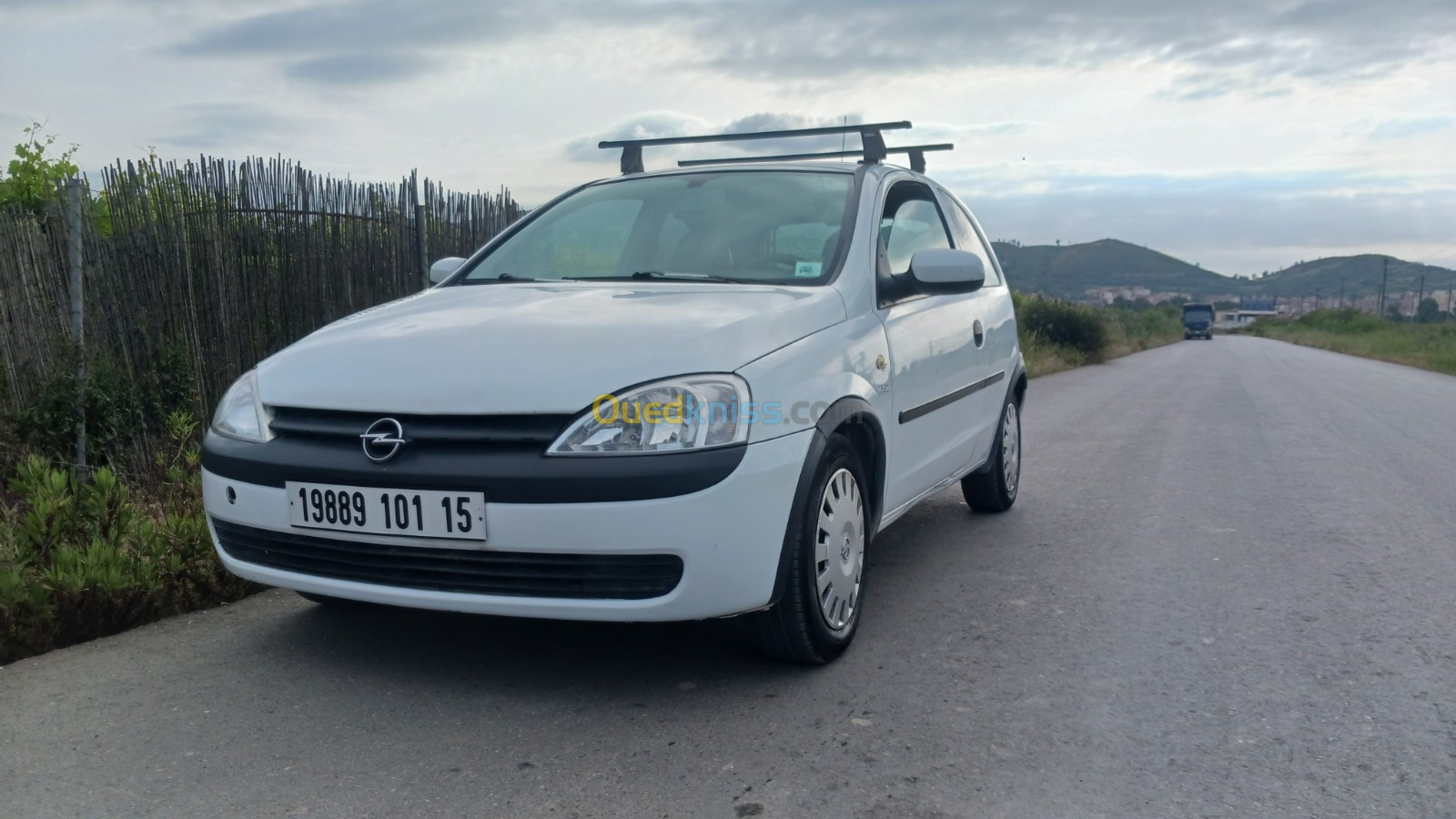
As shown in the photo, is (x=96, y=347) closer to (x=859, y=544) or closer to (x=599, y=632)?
(x=599, y=632)

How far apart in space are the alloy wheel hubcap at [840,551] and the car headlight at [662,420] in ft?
1.67

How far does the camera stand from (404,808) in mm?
2564

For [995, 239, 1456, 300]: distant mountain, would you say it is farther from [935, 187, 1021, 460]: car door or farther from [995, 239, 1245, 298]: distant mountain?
[935, 187, 1021, 460]: car door

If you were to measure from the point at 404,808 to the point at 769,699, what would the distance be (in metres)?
1.10

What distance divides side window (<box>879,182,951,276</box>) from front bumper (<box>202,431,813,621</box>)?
1501 millimetres

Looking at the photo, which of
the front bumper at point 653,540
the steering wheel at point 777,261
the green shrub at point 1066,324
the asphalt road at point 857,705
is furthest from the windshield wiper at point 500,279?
the green shrub at point 1066,324

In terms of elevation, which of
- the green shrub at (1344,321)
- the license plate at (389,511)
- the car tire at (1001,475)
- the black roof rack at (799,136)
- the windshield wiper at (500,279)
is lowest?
the green shrub at (1344,321)

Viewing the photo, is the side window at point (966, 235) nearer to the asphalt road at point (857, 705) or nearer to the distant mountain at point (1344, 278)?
the asphalt road at point (857, 705)

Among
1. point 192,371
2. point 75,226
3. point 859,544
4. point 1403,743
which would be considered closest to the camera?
point 1403,743

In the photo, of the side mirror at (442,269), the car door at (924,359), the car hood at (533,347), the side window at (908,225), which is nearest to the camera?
the car hood at (533,347)

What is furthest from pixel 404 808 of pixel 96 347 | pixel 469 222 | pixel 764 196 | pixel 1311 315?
pixel 1311 315

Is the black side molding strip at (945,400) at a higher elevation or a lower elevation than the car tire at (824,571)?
higher

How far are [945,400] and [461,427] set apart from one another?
228cm

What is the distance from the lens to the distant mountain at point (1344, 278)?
445ft
